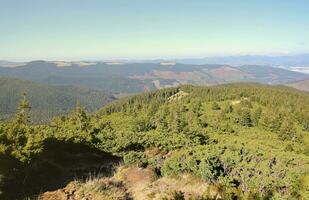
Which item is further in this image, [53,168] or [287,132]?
[287,132]

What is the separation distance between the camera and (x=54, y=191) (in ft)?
90.3

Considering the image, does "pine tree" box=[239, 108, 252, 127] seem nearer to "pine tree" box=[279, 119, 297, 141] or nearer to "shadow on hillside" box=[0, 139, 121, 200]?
"pine tree" box=[279, 119, 297, 141]

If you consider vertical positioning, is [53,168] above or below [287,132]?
above

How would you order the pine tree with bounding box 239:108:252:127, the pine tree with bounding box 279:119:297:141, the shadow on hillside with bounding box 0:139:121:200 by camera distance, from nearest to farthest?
1. the shadow on hillside with bounding box 0:139:121:200
2. the pine tree with bounding box 279:119:297:141
3. the pine tree with bounding box 239:108:252:127

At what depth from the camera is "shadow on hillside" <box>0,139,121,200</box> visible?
2833 cm

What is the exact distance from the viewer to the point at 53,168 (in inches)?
1334

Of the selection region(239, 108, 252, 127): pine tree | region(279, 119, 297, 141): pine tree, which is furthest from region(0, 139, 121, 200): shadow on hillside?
region(239, 108, 252, 127): pine tree

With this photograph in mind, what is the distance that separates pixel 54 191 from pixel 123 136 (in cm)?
1878

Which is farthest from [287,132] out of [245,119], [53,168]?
[53,168]

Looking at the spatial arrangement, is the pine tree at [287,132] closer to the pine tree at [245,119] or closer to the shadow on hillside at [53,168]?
the pine tree at [245,119]

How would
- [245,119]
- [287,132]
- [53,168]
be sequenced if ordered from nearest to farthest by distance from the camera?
[53,168], [287,132], [245,119]

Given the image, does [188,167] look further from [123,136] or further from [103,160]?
[123,136]

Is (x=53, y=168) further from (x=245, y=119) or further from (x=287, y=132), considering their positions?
(x=245, y=119)

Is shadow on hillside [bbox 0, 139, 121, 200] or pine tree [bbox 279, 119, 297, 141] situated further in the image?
pine tree [bbox 279, 119, 297, 141]
